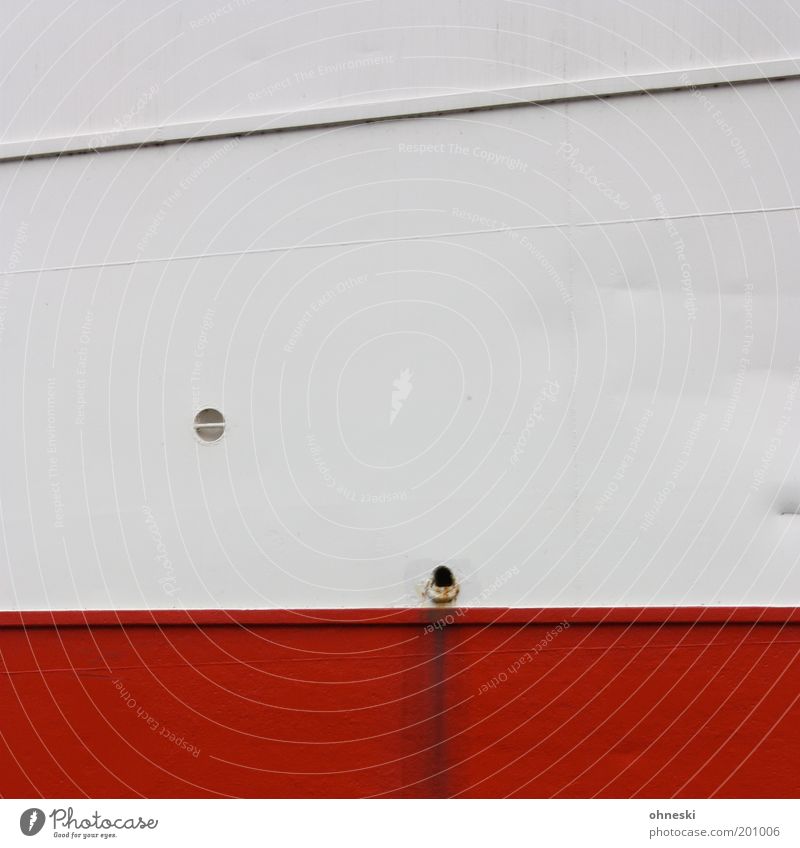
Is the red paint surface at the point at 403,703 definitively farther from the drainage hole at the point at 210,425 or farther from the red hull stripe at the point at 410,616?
the drainage hole at the point at 210,425

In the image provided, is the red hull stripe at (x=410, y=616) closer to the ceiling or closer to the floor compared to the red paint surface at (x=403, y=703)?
closer to the ceiling

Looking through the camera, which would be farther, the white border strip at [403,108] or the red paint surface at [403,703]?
the white border strip at [403,108]

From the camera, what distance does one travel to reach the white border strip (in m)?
3.28

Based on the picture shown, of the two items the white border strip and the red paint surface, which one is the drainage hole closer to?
the red paint surface

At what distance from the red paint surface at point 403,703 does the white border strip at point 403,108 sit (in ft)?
5.32

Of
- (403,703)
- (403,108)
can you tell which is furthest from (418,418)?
(403,108)

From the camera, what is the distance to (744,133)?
10.7 feet

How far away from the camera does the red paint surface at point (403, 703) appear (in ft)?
10.1

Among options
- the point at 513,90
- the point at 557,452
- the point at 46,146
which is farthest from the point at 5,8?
the point at 557,452

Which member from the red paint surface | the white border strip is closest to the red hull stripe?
the red paint surface

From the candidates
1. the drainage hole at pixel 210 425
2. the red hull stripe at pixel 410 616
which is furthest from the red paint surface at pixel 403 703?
the drainage hole at pixel 210 425

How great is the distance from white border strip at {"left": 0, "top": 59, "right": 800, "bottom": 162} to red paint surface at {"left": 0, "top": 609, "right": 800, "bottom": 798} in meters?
1.62

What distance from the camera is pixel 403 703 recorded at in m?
3.26

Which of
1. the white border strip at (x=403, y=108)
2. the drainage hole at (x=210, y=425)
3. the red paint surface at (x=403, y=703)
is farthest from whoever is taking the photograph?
the drainage hole at (x=210, y=425)
